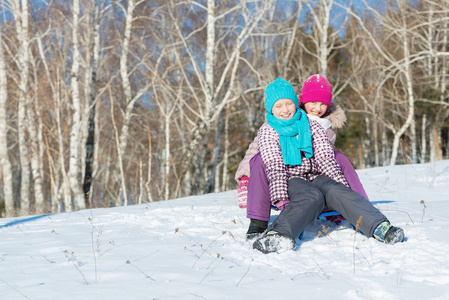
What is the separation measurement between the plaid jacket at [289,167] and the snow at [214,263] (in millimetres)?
373

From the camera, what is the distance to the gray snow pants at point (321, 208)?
8.17 ft

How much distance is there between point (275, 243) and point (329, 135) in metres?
1.35

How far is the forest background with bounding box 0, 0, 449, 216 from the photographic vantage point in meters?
9.38

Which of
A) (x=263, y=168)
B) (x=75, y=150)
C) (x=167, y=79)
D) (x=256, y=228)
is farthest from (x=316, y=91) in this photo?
(x=167, y=79)

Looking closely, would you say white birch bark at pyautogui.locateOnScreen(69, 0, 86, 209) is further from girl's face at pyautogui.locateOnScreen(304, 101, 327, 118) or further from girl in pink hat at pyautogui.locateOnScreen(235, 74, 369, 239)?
girl's face at pyautogui.locateOnScreen(304, 101, 327, 118)

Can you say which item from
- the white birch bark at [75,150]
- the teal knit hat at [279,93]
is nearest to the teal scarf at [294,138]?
the teal knit hat at [279,93]

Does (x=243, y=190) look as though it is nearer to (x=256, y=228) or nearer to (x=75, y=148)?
(x=256, y=228)

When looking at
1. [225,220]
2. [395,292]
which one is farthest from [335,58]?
[395,292]

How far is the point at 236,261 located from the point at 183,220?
136cm

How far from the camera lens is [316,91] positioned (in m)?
3.46

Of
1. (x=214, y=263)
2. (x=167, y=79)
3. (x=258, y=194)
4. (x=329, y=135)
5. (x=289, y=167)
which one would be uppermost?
(x=167, y=79)

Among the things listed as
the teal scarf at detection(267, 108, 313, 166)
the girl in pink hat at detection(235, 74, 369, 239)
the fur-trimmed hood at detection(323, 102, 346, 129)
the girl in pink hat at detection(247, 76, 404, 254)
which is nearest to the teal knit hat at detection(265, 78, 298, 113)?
the girl in pink hat at detection(247, 76, 404, 254)

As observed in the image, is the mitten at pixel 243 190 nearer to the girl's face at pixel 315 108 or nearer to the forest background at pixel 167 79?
the girl's face at pixel 315 108

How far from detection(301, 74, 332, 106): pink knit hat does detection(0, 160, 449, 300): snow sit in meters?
1.00
